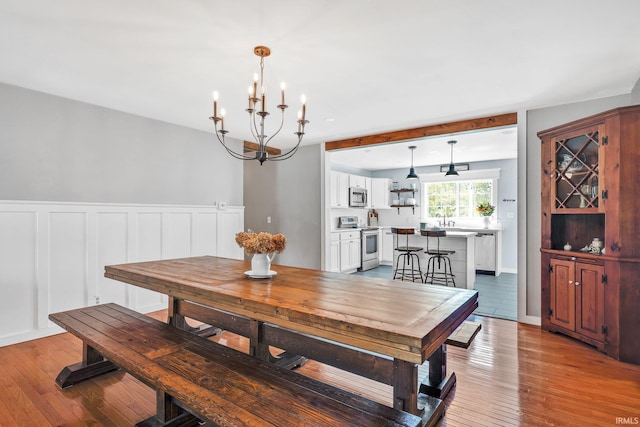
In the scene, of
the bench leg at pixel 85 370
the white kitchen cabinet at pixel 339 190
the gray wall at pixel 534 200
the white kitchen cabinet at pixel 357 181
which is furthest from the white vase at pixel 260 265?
the white kitchen cabinet at pixel 357 181

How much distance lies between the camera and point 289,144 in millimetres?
5496

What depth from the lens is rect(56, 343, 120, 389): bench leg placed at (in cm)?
237

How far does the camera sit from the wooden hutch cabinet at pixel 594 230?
2.71m

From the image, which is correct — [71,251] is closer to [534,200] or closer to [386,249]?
[534,200]

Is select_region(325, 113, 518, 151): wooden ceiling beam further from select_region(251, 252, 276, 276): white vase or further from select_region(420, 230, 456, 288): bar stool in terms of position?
select_region(251, 252, 276, 276): white vase

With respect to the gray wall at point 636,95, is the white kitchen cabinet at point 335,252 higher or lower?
lower

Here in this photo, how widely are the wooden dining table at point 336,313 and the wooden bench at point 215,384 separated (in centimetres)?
25

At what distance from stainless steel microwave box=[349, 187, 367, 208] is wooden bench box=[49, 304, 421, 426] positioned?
Result: 5.08 m

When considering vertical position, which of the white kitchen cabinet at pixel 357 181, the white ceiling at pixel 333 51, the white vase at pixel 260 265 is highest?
the white ceiling at pixel 333 51

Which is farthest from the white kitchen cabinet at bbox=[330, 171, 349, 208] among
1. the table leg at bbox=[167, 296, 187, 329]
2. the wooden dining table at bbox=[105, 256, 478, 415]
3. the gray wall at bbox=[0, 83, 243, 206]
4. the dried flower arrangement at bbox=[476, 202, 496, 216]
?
the table leg at bbox=[167, 296, 187, 329]

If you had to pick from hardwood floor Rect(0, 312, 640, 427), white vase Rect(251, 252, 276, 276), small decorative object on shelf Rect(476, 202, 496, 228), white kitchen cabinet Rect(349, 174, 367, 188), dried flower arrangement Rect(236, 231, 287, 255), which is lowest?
hardwood floor Rect(0, 312, 640, 427)

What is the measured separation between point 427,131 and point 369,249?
3.43 m

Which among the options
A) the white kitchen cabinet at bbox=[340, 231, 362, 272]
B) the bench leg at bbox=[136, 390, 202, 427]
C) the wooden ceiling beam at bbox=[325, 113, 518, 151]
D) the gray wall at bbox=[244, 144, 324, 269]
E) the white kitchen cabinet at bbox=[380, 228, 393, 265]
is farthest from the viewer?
the white kitchen cabinet at bbox=[380, 228, 393, 265]

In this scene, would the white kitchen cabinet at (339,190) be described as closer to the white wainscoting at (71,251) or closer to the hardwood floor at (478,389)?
the white wainscoting at (71,251)
